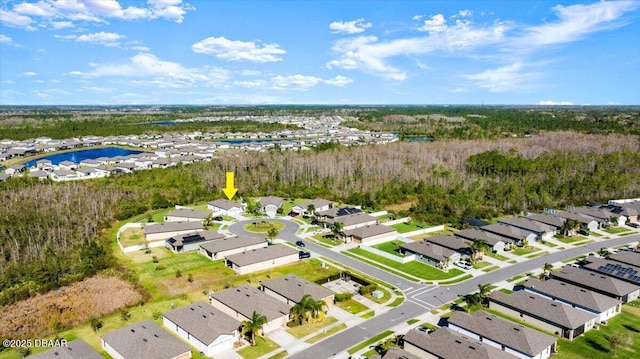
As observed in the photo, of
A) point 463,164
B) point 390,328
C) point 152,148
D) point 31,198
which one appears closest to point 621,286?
point 390,328

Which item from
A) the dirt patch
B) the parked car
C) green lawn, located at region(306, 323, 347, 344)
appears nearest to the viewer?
green lawn, located at region(306, 323, 347, 344)

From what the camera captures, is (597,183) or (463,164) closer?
(597,183)

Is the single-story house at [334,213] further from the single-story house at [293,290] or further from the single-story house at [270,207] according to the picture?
the single-story house at [293,290]

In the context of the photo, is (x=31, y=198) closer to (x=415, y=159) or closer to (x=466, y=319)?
(x=466, y=319)

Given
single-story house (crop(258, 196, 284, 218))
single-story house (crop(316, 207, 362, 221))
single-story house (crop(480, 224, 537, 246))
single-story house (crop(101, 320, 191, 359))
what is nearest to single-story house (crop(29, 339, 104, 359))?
single-story house (crop(101, 320, 191, 359))

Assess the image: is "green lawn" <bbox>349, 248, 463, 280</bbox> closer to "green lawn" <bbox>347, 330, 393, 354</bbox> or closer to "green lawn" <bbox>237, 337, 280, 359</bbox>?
"green lawn" <bbox>347, 330, 393, 354</bbox>

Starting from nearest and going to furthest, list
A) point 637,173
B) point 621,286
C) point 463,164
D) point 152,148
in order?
point 621,286 → point 637,173 → point 463,164 → point 152,148
